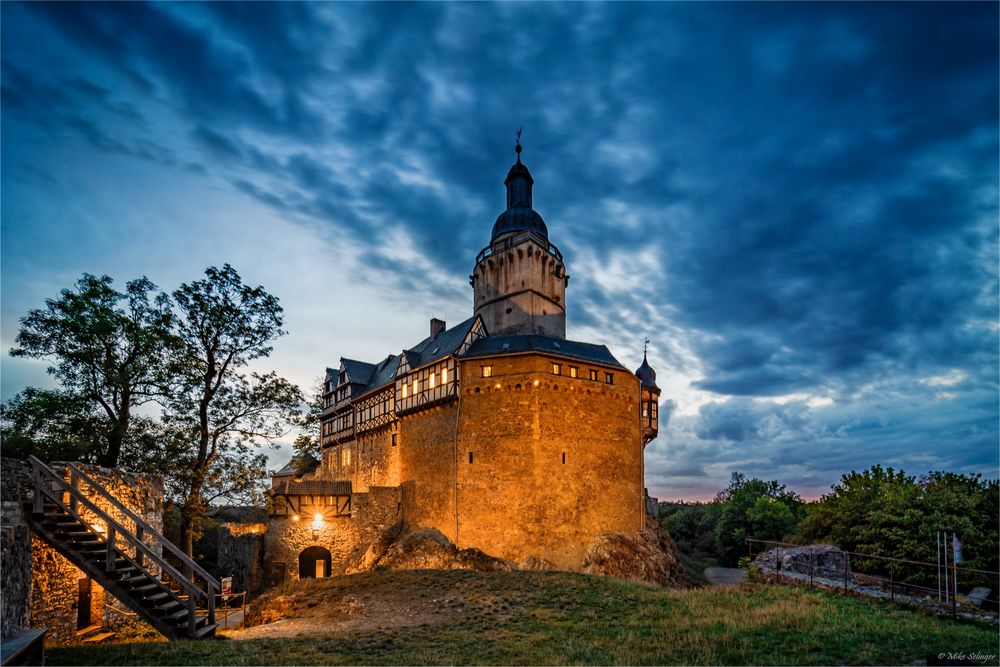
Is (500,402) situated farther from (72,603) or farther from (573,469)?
(72,603)

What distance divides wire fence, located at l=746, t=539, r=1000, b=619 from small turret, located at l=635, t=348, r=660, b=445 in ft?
32.7

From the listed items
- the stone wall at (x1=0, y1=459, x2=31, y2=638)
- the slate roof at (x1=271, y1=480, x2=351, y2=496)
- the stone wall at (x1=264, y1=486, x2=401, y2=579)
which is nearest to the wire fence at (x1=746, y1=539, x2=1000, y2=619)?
the stone wall at (x1=0, y1=459, x2=31, y2=638)

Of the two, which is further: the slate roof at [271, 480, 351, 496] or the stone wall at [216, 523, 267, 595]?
the slate roof at [271, 480, 351, 496]

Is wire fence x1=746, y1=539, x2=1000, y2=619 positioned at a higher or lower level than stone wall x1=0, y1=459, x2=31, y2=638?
lower

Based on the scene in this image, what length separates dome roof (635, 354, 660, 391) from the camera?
3619 centimetres

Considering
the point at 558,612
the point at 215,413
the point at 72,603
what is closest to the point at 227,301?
the point at 215,413

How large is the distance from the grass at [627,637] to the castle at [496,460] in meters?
10.5

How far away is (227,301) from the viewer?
2150 cm

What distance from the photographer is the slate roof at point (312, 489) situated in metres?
29.8

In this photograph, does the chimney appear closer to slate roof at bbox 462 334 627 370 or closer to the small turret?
slate roof at bbox 462 334 627 370

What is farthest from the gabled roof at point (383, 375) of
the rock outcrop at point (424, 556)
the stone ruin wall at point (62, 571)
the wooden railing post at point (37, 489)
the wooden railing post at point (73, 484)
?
the wooden railing post at point (37, 489)

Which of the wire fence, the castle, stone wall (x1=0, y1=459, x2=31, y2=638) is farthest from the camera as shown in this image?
the castle

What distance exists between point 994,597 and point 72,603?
2677cm

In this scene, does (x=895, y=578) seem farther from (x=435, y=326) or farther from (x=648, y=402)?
(x=435, y=326)
